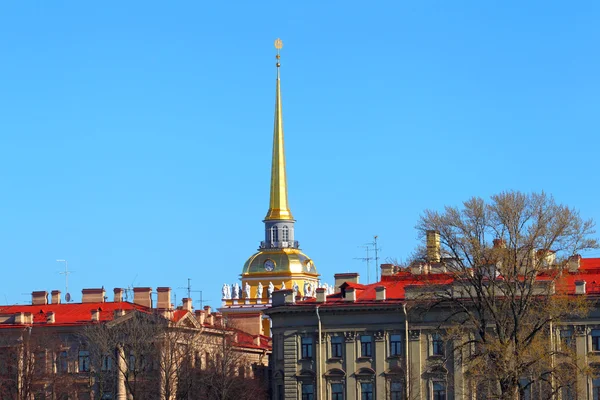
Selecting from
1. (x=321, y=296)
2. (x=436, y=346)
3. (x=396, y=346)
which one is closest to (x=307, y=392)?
(x=321, y=296)

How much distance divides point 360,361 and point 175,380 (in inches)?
461

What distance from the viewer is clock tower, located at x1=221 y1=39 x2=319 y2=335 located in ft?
545

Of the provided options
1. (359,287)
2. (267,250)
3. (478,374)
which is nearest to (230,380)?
(359,287)

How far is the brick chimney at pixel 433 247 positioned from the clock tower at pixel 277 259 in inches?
3483

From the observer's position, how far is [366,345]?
9094 cm

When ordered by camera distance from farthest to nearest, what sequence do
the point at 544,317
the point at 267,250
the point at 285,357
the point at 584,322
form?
the point at 267,250
the point at 285,357
the point at 584,322
the point at 544,317

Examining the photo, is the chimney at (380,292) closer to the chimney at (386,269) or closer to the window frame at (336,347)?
the window frame at (336,347)

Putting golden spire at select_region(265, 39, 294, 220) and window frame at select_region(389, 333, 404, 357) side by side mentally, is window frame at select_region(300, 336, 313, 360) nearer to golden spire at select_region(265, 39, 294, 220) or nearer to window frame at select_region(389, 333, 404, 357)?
window frame at select_region(389, 333, 404, 357)

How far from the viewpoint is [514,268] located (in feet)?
240

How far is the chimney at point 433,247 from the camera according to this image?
7381 cm

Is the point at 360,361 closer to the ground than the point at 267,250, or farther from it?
closer to the ground

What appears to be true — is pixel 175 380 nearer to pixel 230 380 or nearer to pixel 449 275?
pixel 230 380

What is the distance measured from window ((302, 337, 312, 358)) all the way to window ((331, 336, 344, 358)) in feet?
4.34

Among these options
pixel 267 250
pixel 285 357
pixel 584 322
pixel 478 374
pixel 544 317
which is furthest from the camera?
pixel 267 250
